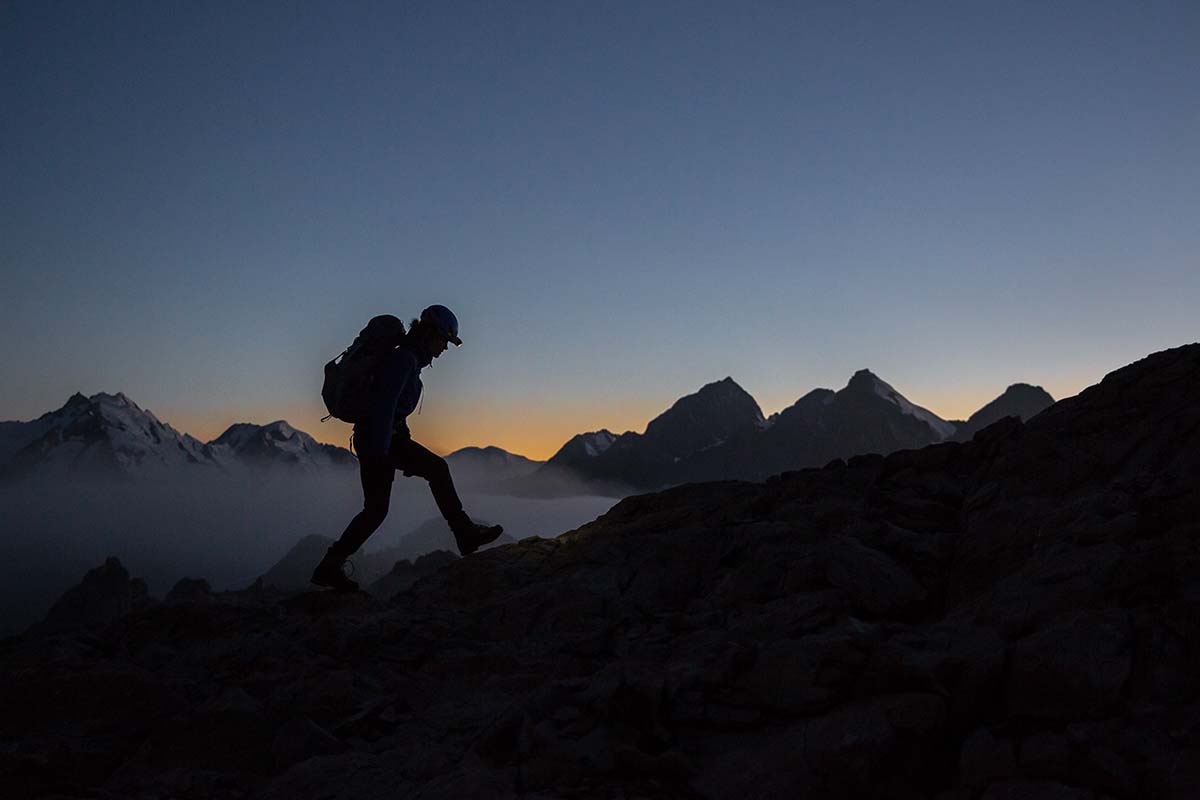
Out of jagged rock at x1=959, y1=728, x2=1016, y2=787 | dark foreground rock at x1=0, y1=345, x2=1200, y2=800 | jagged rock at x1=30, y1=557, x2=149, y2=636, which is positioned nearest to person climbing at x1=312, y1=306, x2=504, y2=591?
dark foreground rock at x1=0, y1=345, x2=1200, y2=800

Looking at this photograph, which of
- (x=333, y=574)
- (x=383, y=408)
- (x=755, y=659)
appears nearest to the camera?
(x=755, y=659)

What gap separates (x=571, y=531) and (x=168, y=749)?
7.18m

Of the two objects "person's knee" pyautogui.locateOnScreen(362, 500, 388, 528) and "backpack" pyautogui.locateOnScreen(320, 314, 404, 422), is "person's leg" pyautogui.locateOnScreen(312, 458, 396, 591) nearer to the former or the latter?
"person's knee" pyautogui.locateOnScreen(362, 500, 388, 528)

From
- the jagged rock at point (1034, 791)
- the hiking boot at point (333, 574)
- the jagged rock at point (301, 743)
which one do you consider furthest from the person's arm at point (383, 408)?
the jagged rock at point (1034, 791)

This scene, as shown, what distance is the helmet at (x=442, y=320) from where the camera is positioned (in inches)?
428

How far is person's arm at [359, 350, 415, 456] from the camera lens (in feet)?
33.4

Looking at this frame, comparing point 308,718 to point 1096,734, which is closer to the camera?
point 1096,734

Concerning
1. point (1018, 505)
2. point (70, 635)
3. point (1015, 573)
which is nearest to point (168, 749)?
point (70, 635)

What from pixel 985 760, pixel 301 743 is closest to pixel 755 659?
pixel 985 760

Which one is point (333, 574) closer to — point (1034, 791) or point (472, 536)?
point (472, 536)

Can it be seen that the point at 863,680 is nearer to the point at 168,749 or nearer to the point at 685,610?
the point at 685,610

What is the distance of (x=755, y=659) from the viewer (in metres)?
5.35

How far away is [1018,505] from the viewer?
25.6 feet

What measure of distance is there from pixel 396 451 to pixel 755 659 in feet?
24.8
